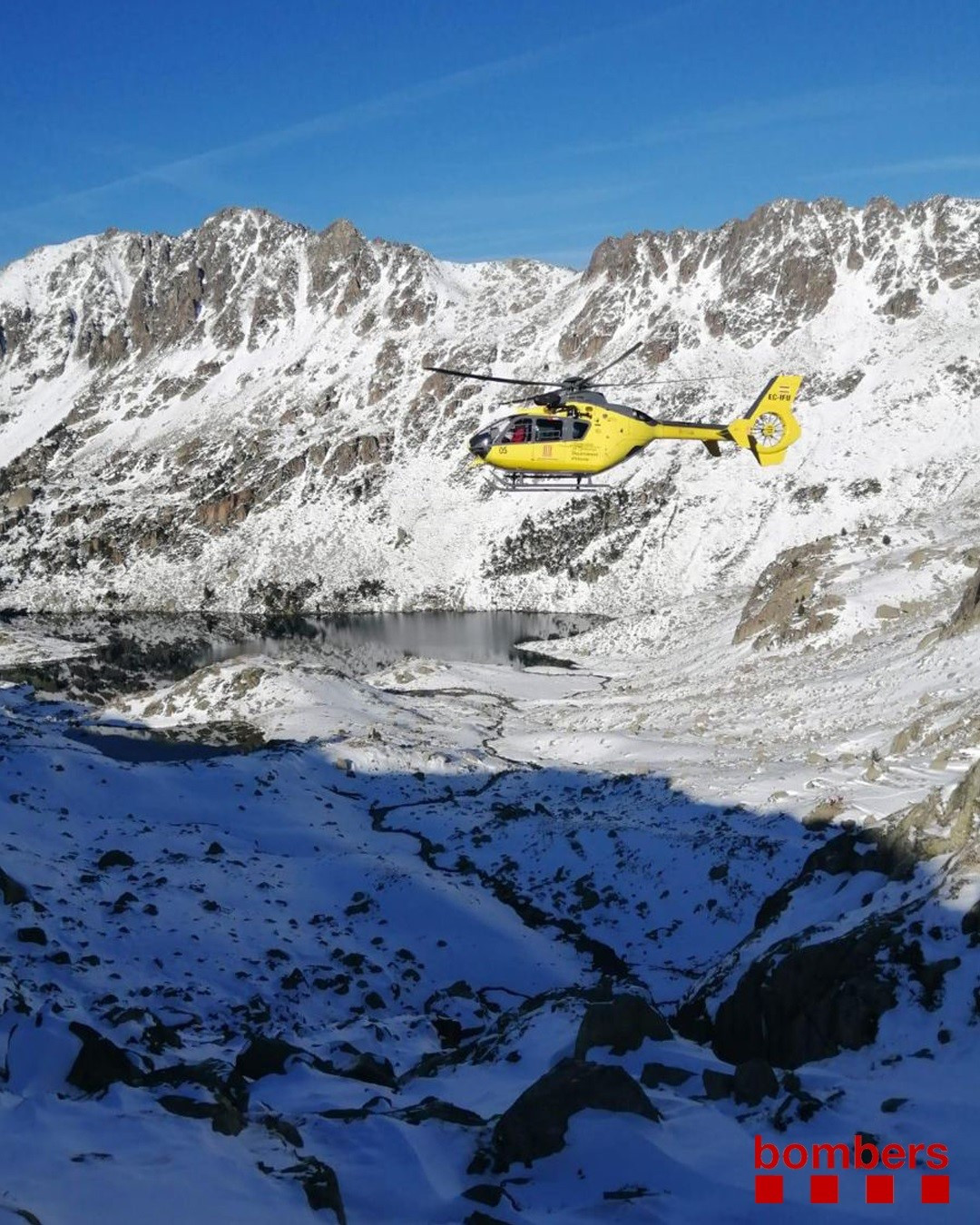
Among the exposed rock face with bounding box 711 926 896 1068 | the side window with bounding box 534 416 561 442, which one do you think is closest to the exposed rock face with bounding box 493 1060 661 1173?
the exposed rock face with bounding box 711 926 896 1068

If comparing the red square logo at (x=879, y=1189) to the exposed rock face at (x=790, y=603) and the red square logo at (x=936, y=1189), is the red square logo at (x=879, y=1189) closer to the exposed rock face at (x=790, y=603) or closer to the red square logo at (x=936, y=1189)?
the red square logo at (x=936, y=1189)

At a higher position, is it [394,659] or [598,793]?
[394,659]

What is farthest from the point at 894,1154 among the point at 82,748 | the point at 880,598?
the point at 880,598

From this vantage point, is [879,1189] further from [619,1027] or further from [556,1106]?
[619,1027]

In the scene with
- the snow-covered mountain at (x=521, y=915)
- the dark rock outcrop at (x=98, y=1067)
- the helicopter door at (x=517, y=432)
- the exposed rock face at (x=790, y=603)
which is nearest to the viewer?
the snow-covered mountain at (x=521, y=915)

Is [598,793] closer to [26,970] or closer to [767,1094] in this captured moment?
[26,970]

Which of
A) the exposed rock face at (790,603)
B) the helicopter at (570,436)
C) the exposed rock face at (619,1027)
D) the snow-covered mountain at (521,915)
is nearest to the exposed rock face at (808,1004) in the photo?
the snow-covered mountain at (521,915)
